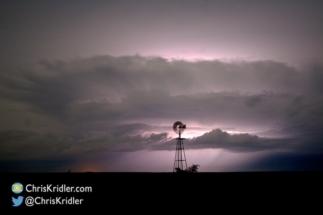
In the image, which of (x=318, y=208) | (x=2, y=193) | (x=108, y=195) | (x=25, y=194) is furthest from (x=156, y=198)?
(x=2, y=193)

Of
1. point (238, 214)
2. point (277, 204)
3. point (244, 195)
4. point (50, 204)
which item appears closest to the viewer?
point (50, 204)

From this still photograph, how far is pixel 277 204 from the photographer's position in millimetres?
43500

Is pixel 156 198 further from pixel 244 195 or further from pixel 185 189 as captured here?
pixel 244 195

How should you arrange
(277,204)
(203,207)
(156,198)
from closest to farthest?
(203,207)
(277,204)
(156,198)

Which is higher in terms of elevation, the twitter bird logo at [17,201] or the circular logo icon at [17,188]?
the circular logo icon at [17,188]

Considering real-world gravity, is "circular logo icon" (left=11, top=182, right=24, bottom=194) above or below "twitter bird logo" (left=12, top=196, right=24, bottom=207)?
above

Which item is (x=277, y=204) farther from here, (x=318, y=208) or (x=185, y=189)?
(x=185, y=189)

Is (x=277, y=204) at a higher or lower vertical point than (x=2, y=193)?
lower

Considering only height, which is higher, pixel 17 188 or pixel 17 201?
pixel 17 188

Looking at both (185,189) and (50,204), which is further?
(185,189)

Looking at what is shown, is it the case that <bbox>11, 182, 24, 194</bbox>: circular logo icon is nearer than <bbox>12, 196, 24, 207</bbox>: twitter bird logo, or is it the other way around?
<bbox>12, 196, 24, 207</bbox>: twitter bird logo

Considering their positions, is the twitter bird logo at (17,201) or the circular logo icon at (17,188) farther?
the circular logo icon at (17,188)

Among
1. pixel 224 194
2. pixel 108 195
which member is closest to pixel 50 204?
pixel 108 195

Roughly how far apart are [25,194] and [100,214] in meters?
10.1
